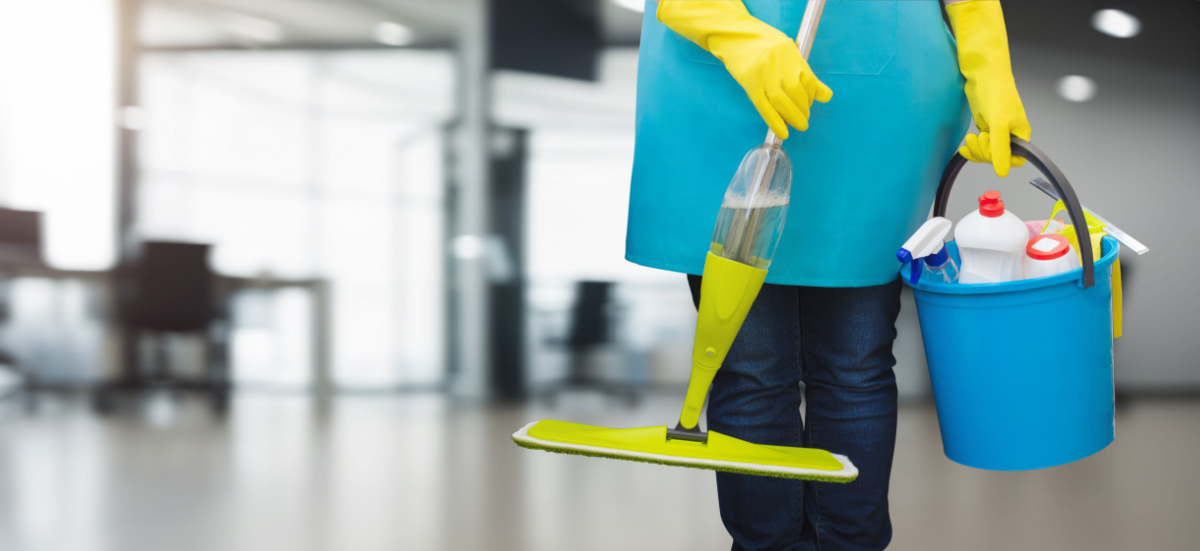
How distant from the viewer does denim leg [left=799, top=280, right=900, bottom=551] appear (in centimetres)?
73

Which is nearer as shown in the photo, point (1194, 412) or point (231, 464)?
point (231, 464)

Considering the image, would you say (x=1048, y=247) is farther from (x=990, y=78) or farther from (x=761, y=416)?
(x=761, y=416)

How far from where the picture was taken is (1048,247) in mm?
687

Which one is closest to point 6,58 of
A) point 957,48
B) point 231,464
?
point 231,464

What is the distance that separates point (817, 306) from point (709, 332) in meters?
0.17

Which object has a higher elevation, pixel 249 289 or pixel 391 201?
pixel 391 201

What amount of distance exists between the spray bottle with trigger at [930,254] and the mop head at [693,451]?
211 millimetres

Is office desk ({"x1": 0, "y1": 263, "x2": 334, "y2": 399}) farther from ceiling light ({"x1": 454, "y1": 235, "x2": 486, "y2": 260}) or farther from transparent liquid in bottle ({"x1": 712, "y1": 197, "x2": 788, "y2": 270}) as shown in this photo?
transparent liquid in bottle ({"x1": 712, "y1": 197, "x2": 788, "y2": 270})

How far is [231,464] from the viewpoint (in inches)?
60.7

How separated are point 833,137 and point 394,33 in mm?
1739

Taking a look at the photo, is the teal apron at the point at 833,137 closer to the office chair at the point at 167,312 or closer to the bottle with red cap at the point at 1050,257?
the bottle with red cap at the point at 1050,257

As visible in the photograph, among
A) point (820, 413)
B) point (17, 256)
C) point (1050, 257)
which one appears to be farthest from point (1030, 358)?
point (17, 256)

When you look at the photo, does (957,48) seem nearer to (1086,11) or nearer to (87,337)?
(1086,11)

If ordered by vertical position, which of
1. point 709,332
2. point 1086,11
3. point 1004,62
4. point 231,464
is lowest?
point 231,464
